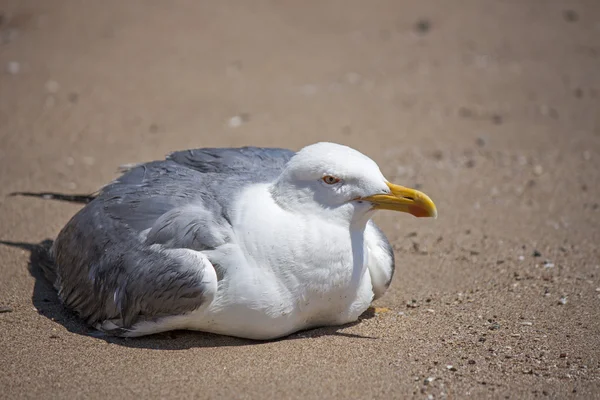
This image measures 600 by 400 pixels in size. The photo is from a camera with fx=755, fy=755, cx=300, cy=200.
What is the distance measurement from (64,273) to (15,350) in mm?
738

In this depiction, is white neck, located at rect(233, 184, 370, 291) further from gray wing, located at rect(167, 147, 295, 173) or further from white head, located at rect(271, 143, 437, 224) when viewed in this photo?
gray wing, located at rect(167, 147, 295, 173)

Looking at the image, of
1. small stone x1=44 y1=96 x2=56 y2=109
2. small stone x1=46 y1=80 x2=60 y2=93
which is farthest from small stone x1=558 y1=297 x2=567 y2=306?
small stone x1=46 y1=80 x2=60 y2=93

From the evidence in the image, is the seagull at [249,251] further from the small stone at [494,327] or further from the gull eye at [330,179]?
the small stone at [494,327]

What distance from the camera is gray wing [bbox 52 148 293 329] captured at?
4578mm

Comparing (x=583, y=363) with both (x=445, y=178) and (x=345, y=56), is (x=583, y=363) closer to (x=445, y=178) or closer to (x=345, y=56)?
(x=445, y=178)

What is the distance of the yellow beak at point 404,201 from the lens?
454 centimetres

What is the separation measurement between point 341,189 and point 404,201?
0.39 metres

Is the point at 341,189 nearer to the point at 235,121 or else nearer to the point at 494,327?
the point at 494,327

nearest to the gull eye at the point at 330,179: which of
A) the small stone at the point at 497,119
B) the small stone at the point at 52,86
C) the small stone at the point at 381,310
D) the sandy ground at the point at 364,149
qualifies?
the sandy ground at the point at 364,149

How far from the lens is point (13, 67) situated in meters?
10.8

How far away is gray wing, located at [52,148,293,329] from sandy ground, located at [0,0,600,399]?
0.28 metres

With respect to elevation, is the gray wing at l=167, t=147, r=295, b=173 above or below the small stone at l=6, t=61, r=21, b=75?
below

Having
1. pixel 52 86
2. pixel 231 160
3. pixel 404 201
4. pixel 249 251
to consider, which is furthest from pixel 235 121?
pixel 404 201

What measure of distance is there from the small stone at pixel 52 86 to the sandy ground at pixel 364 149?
0.12 ft
